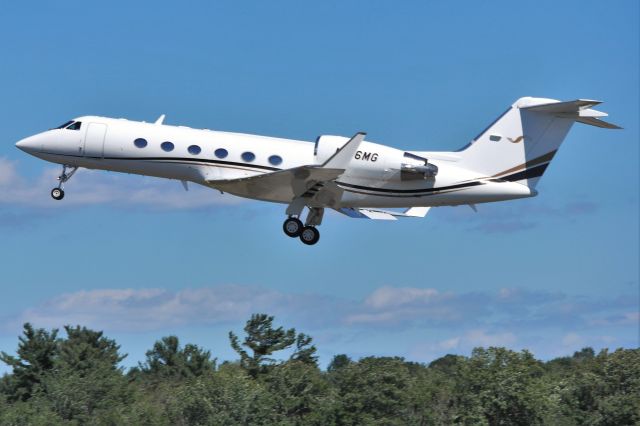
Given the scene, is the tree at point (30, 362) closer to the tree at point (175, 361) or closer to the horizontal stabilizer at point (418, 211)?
the tree at point (175, 361)

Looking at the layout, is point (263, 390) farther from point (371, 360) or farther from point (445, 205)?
point (445, 205)

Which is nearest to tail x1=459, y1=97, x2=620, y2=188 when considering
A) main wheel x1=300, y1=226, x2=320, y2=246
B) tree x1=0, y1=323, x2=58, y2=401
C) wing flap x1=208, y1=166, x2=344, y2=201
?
wing flap x1=208, y1=166, x2=344, y2=201

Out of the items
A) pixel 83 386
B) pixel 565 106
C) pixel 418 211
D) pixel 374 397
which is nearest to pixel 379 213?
pixel 418 211

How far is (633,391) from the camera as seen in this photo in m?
66.2

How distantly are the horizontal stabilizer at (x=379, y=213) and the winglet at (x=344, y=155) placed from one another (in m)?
3.94

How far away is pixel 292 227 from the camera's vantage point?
127 feet

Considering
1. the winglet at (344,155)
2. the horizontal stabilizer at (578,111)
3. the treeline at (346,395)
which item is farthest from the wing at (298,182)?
the treeline at (346,395)

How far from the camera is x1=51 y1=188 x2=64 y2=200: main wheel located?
4072cm

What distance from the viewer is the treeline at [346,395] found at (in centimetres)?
6203

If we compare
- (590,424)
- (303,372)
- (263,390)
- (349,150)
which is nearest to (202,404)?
(263,390)

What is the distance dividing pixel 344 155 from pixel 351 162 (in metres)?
1.93

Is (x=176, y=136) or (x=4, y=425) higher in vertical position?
(x=176, y=136)

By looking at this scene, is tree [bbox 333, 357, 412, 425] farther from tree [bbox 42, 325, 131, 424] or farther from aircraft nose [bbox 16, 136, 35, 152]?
aircraft nose [bbox 16, 136, 35, 152]

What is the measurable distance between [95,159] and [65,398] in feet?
98.8
